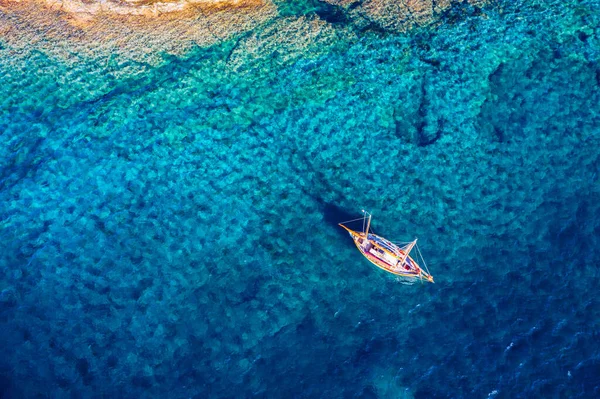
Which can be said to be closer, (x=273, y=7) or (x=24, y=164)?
(x=24, y=164)

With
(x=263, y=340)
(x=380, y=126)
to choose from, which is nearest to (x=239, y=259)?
(x=263, y=340)

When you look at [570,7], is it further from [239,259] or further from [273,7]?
[239,259]

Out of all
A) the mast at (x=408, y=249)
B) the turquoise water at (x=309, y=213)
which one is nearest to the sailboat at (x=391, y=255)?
the mast at (x=408, y=249)

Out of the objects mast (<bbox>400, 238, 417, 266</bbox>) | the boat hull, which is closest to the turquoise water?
the boat hull

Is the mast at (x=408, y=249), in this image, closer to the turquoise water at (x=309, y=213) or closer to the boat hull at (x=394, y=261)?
the boat hull at (x=394, y=261)

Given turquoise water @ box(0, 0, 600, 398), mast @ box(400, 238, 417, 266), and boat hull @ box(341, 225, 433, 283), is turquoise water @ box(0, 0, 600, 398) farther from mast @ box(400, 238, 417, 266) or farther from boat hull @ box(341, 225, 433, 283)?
mast @ box(400, 238, 417, 266)

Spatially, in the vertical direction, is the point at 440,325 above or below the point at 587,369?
above

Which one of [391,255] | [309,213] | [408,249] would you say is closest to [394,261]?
[391,255]
